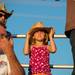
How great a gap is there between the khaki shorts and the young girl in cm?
34

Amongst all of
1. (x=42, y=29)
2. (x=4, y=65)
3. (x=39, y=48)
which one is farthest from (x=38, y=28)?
(x=4, y=65)

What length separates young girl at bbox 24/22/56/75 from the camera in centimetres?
304

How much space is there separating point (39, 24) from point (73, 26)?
0.30 metres

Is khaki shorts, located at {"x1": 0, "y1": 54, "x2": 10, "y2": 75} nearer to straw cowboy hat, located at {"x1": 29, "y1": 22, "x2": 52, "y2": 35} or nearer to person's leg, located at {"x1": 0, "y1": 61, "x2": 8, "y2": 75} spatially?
person's leg, located at {"x1": 0, "y1": 61, "x2": 8, "y2": 75}

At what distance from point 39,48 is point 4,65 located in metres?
0.43

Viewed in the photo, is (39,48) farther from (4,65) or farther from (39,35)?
(4,65)

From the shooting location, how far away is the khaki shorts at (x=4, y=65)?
8.96 ft

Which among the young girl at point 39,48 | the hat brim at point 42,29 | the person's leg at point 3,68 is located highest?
the hat brim at point 42,29

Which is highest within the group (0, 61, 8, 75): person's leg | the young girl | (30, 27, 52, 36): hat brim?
(30, 27, 52, 36): hat brim

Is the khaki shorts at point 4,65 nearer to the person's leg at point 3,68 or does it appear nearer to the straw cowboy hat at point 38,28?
the person's leg at point 3,68

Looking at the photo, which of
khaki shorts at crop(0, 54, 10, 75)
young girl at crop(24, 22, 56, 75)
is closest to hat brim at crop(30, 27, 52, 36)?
young girl at crop(24, 22, 56, 75)

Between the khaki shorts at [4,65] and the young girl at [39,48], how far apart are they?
337 millimetres

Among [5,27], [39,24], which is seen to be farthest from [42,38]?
[5,27]

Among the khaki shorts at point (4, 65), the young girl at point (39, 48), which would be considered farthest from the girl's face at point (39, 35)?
the khaki shorts at point (4, 65)
